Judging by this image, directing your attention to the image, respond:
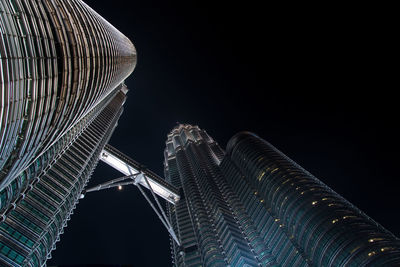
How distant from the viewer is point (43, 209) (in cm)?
5988

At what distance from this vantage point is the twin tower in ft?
72.2

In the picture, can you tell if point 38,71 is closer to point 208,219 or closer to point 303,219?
point 303,219

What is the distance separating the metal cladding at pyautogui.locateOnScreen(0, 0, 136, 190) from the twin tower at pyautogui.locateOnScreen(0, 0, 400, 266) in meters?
0.10

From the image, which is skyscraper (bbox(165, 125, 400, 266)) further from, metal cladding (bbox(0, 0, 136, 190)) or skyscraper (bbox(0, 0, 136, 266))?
metal cladding (bbox(0, 0, 136, 190))

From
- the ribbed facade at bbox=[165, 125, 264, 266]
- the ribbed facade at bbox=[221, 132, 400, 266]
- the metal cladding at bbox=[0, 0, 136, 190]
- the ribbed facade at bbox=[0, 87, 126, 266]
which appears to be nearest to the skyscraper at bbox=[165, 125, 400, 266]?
the ribbed facade at bbox=[221, 132, 400, 266]

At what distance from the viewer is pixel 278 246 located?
7738 centimetres

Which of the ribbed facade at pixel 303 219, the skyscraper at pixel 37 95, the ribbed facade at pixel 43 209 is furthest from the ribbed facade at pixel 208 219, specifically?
the skyscraper at pixel 37 95

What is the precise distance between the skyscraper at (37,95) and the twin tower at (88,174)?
0.12 metres

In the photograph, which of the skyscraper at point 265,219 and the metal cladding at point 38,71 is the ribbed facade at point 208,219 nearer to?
the skyscraper at point 265,219

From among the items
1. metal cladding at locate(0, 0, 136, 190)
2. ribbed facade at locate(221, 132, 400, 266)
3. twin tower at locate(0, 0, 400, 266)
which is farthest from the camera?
ribbed facade at locate(221, 132, 400, 266)

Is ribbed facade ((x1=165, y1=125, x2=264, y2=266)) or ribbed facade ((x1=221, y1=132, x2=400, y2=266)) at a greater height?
ribbed facade ((x1=221, y1=132, x2=400, y2=266))

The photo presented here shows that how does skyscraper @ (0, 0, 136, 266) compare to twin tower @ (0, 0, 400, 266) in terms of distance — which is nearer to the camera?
skyscraper @ (0, 0, 136, 266)

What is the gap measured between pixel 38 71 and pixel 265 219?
78654 mm

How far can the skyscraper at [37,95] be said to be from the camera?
756 inches
